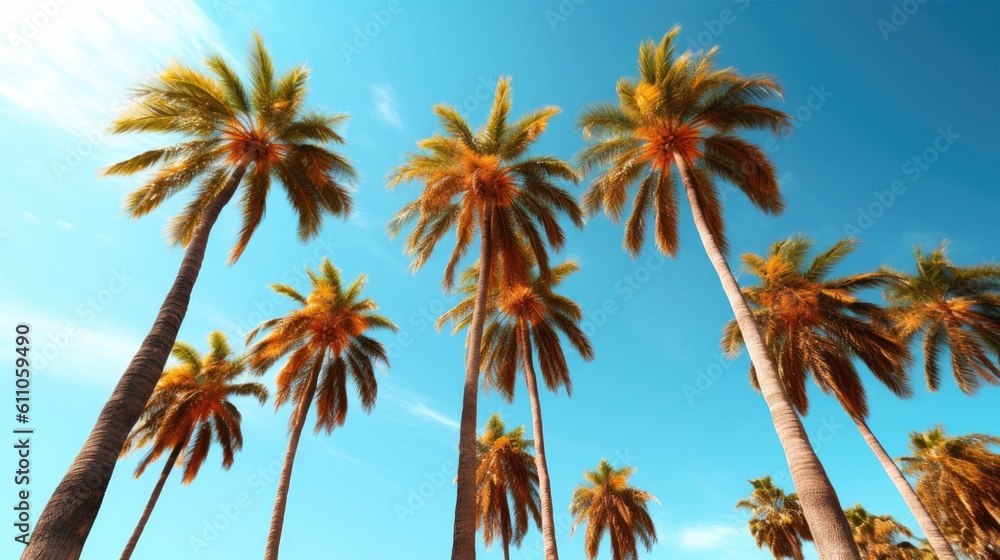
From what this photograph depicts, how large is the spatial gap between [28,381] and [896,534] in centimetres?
5128

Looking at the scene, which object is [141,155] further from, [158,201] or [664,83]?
[664,83]

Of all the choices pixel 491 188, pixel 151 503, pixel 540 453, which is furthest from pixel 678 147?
pixel 151 503

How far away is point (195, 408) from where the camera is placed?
2284 cm

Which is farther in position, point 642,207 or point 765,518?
point 765,518

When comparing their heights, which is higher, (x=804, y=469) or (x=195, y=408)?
(x=195, y=408)

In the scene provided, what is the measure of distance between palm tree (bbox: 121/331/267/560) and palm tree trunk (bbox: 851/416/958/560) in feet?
96.8

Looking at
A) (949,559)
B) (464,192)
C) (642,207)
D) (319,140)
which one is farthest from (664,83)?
(949,559)

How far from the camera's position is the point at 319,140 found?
14.5 meters

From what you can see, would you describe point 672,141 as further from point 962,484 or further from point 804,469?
point 962,484

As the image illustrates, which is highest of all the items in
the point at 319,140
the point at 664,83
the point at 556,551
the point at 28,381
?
the point at 664,83

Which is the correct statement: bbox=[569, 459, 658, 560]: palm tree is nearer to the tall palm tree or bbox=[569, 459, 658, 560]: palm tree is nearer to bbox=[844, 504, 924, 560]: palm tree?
bbox=[844, 504, 924, 560]: palm tree

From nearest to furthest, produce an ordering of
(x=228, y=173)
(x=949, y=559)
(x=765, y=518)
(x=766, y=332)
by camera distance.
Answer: (x=228, y=173) → (x=949, y=559) → (x=766, y=332) → (x=765, y=518)

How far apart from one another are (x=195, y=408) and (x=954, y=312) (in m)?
37.3

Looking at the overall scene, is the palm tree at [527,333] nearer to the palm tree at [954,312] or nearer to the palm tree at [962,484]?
the palm tree at [954,312]
